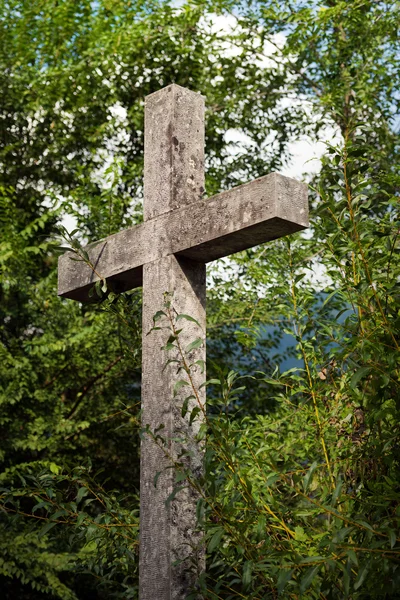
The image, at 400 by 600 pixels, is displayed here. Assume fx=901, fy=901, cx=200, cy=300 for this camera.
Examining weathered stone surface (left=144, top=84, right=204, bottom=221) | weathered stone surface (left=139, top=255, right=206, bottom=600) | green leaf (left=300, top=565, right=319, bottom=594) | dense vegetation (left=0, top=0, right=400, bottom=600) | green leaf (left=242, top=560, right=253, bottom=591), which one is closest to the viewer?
green leaf (left=300, top=565, right=319, bottom=594)

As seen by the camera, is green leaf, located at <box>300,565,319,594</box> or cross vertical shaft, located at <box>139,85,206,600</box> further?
cross vertical shaft, located at <box>139,85,206,600</box>

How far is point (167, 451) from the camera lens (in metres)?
2.69

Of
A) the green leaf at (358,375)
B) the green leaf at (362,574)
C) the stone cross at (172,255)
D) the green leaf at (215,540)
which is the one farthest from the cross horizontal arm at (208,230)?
the green leaf at (362,574)

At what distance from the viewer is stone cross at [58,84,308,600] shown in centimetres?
266

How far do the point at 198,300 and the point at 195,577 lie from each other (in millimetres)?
873

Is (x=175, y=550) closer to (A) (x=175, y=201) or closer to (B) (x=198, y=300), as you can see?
(B) (x=198, y=300)

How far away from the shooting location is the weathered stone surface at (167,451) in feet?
8.60

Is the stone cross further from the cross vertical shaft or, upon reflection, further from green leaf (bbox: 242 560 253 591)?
green leaf (bbox: 242 560 253 591)

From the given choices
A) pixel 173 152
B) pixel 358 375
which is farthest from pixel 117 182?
pixel 358 375

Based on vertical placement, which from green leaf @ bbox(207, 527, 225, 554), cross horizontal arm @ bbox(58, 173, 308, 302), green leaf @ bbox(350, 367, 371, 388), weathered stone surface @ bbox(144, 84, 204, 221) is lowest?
green leaf @ bbox(207, 527, 225, 554)

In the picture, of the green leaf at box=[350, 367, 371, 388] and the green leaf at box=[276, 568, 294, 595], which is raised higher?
the green leaf at box=[350, 367, 371, 388]

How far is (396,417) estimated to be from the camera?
8.14 feet

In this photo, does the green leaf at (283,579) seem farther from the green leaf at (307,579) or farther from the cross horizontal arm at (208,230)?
the cross horizontal arm at (208,230)

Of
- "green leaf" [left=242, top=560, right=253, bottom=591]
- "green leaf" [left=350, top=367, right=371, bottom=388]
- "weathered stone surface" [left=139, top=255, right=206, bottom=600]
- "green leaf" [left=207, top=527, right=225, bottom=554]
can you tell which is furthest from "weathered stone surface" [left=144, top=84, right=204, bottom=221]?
"green leaf" [left=242, top=560, right=253, bottom=591]
